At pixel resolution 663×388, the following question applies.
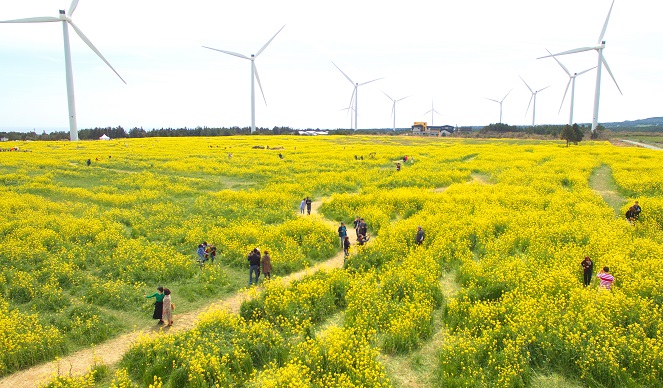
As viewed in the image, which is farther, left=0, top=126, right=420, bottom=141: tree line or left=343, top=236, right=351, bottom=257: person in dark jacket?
left=0, top=126, right=420, bottom=141: tree line

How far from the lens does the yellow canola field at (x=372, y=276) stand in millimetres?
10609

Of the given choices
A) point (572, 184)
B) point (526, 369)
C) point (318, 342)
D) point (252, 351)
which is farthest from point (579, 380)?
point (572, 184)

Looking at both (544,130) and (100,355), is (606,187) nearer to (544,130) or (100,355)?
(100,355)

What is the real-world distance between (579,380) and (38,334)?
14.7 m

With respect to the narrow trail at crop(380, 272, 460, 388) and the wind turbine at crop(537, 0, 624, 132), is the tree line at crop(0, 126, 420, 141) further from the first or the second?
the narrow trail at crop(380, 272, 460, 388)

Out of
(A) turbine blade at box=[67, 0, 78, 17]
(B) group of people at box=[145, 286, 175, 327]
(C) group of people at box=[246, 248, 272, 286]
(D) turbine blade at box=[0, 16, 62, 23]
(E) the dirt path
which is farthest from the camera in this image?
(A) turbine blade at box=[67, 0, 78, 17]

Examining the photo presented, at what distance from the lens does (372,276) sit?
15.7 m

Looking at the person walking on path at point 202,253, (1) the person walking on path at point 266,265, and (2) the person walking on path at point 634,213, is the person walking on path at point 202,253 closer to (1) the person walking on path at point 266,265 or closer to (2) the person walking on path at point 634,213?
(1) the person walking on path at point 266,265

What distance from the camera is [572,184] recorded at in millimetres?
33156

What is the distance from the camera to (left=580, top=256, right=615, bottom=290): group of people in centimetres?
1360

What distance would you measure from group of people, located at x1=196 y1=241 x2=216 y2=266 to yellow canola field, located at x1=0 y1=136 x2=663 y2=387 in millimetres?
558

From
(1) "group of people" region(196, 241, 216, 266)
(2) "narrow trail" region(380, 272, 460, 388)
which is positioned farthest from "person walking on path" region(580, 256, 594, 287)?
(1) "group of people" region(196, 241, 216, 266)

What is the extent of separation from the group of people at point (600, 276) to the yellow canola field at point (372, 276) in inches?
13.6

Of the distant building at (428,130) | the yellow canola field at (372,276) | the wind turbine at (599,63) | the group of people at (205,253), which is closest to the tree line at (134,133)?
the distant building at (428,130)
